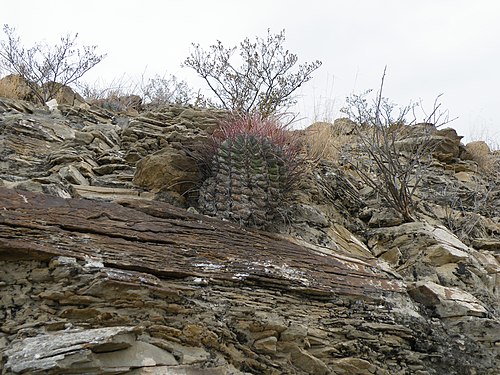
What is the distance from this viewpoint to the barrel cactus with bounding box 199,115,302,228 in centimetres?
360

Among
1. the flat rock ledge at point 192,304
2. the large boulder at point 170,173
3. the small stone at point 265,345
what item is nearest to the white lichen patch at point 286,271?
the flat rock ledge at point 192,304

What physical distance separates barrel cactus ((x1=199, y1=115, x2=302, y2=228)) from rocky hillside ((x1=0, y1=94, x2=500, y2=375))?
5.5 inches

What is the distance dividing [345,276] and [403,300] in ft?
1.26

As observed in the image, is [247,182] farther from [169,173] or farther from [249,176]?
[169,173]

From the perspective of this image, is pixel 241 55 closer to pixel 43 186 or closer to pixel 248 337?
pixel 43 186

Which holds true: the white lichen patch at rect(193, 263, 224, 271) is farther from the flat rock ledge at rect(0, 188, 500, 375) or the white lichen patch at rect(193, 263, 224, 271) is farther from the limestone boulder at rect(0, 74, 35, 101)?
the limestone boulder at rect(0, 74, 35, 101)

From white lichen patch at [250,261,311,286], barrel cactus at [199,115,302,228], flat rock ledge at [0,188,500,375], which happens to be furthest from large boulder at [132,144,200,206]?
white lichen patch at [250,261,311,286]

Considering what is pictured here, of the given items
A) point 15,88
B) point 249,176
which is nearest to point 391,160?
point 249,176

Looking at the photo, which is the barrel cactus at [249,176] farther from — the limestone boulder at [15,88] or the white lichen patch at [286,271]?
the limestone boulder at [15,88]

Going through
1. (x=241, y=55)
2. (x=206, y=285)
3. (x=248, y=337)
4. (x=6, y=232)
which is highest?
(x=241, y=55)

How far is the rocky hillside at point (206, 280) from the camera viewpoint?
2.36 metres

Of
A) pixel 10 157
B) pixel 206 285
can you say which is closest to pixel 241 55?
pixel 10 157

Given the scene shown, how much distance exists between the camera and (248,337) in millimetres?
2641

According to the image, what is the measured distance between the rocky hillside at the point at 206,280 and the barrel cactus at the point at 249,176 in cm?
14
